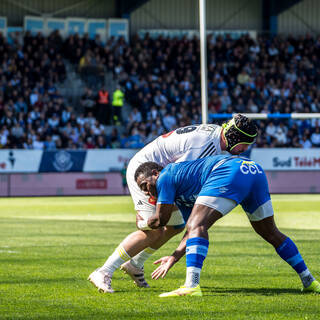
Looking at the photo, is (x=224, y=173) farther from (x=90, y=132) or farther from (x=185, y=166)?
(x=90, y=132)

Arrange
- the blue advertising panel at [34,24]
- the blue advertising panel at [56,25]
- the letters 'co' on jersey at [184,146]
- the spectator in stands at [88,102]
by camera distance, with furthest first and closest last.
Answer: the blue advertising panel at [56,25] < the blue advertising panel at [34,24] < the spectator in stands at [88,102] < the letters 'co' on jersey at [184,146]

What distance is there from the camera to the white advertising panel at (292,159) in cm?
3162

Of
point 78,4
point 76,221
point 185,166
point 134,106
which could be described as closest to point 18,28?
point 78,4

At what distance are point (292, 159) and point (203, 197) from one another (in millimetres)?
26087

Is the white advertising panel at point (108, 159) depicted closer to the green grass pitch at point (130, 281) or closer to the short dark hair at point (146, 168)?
the green grass pitch at point (130, 281)

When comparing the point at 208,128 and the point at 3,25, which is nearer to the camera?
the point at 208,128

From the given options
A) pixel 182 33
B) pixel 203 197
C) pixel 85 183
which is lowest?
pixel 85 183

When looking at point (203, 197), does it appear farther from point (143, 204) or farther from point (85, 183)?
point (85, 183)

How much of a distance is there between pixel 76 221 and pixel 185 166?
10.9m

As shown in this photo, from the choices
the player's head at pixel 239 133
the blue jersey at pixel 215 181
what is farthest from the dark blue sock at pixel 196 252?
the player's head at pixel 239 133

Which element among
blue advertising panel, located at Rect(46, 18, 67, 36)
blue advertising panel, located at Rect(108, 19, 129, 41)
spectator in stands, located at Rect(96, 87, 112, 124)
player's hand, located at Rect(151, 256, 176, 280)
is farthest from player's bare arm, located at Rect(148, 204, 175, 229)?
blue advertising panel, located at Rect(108, 19, 129, 41)

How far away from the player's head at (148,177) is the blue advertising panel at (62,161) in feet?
78.2

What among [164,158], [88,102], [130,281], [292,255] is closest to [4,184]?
[88,102]

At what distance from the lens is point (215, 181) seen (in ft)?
20.9
